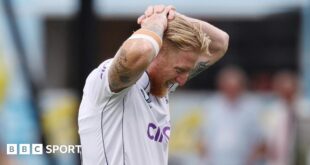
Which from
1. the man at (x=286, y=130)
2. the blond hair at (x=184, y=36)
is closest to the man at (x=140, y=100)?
the blond hair at (x=184, y=36)

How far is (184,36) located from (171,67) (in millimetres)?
157

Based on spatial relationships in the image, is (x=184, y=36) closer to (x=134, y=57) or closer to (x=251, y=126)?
(x=134, y=57)

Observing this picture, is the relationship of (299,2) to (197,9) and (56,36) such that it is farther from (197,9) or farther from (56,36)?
(56,36)

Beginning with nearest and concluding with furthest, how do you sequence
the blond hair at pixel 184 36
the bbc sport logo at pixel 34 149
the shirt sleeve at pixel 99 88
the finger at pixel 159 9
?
the shirt sleeve at pixel 99 88, the blond hair at pixel 184 36, the finger at pixel 159 9, the bbc sport logo at pixel 34 149

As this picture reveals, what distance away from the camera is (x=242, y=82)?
1120cm

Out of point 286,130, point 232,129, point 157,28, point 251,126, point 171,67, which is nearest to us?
point 157,28

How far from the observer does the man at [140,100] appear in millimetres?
4914

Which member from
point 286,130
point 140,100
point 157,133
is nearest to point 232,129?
point 286,130

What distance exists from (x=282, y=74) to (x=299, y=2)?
2.68ft

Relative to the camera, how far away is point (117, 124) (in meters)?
4.94

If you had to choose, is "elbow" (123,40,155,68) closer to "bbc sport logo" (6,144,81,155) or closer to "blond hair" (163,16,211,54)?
"blond hair" (163,16,211,54)

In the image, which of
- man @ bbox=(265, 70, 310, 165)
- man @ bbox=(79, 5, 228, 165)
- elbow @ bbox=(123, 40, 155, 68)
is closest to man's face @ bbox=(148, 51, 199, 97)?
man @ bbox=(79, 5, 228, 165)

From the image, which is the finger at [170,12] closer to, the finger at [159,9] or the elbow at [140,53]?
the finger at [159,9]

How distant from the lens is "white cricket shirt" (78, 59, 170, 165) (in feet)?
16.1
